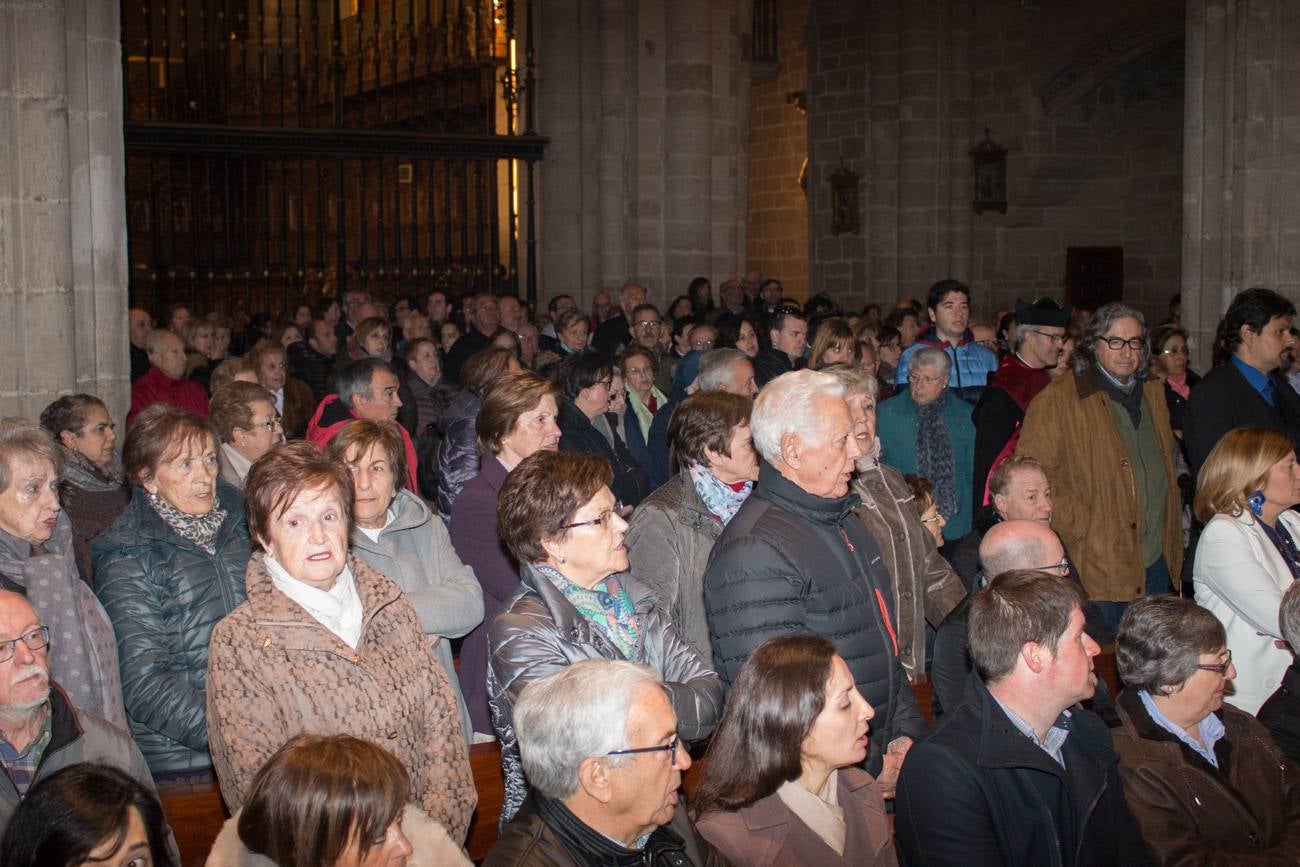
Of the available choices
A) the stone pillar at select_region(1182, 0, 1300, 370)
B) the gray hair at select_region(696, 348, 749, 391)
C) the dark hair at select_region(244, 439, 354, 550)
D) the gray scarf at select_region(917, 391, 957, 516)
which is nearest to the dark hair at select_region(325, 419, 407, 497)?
the dark hair at select_region(244, 439, 354, 550)

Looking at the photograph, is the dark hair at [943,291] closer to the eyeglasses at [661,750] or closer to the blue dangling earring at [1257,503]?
the blue dangling earring at [1257,503]

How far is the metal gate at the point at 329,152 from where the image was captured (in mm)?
12359

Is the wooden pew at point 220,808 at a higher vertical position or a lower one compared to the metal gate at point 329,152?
lower

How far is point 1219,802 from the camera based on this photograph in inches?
134

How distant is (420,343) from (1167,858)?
17.8 ft

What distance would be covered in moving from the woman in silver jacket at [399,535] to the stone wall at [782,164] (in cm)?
1636

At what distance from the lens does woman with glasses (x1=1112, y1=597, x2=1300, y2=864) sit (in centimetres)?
336

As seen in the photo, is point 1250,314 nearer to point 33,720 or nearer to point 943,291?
point 943,291

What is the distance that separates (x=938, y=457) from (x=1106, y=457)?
100 centimetres

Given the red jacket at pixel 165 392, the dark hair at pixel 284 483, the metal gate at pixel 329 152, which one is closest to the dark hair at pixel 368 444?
the dark hair at pixel 284 483

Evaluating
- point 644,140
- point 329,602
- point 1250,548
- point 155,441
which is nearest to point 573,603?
point 329,602

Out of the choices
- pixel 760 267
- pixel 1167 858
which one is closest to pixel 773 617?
pixel 1167 858

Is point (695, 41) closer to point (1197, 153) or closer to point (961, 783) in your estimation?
point (1197, 153)

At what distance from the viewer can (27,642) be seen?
9.84 feet
